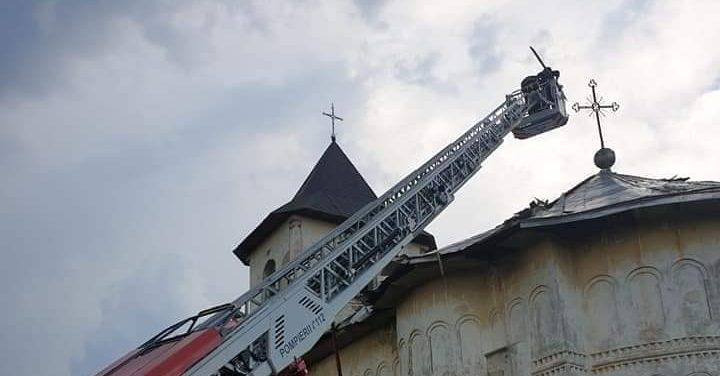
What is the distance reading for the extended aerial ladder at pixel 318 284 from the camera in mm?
12641

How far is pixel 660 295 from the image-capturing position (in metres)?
16.7

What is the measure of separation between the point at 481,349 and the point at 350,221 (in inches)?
152

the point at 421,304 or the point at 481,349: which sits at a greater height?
the point at 421,304

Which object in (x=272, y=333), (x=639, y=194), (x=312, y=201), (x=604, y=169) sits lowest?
(x=272, y=333)

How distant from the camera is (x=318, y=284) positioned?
1435 centimetres

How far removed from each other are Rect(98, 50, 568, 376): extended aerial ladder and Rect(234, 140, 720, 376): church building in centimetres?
144

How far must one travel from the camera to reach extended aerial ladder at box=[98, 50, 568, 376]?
1264 cm

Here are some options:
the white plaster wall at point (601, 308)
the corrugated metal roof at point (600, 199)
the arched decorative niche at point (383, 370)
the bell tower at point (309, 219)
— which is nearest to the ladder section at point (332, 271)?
the corrugated metal roof at point (600, 199)

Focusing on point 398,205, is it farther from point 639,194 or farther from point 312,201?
point 312,201

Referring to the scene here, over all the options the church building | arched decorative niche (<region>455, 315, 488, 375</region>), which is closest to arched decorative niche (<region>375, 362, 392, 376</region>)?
the church building

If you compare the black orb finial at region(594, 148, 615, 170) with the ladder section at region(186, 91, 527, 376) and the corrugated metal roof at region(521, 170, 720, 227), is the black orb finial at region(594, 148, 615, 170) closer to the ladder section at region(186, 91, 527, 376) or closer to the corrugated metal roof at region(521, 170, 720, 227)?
the corrugated metal roof at region(521, 170, 720, 227)

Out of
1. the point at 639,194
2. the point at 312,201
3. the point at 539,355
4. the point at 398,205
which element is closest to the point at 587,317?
the point at 539,355

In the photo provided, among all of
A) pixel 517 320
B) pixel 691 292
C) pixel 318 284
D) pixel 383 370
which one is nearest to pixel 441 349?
pixel 517 320

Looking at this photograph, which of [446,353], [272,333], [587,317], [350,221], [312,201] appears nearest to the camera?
[272,333]
